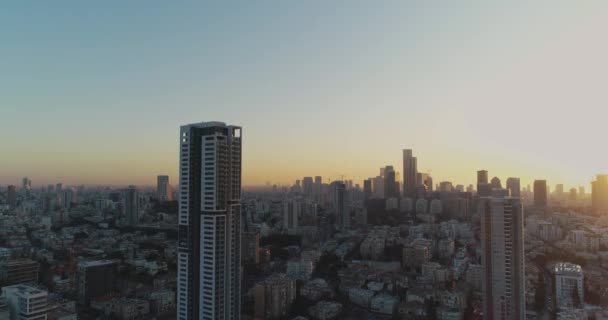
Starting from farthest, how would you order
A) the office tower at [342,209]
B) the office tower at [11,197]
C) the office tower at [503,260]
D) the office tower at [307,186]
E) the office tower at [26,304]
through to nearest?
1. the office tower at [307,186]
2. the office tower at [11,197]
3. the office tower at [342,209]
4. the office tower at [503,260]
5. the office tower at [26,304]

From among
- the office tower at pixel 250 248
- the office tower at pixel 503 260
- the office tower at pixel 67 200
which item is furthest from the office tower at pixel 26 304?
the office tower at pixel 67 200

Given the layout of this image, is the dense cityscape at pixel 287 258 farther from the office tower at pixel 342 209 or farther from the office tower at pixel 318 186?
the office tower at pixel 318 186

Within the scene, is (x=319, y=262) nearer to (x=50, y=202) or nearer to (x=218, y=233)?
(x=218, y=233)

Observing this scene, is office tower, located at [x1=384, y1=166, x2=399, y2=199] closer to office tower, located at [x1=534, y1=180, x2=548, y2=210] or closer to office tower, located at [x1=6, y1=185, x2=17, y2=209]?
office tower, located at [x1=534, y1=180, x2=548, y2=210]

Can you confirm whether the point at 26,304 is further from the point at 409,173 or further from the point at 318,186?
the point at 318,186

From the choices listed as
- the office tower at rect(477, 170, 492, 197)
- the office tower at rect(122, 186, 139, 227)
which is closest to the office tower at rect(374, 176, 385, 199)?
the office tower at rect(477, 170, 492, 197)

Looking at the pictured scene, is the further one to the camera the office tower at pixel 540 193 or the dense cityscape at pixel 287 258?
the office tower at pixel 540 193
